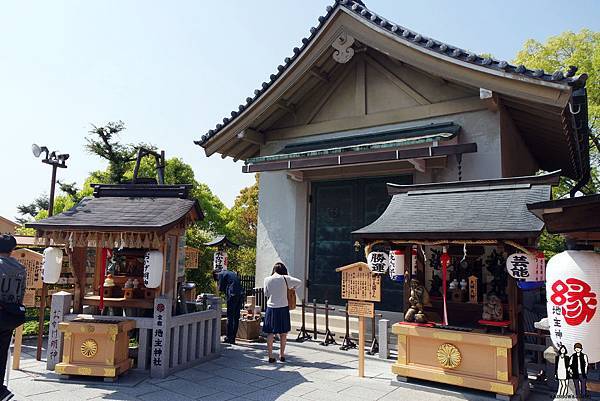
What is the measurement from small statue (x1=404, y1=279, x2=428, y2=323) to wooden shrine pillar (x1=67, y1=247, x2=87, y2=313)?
620cm

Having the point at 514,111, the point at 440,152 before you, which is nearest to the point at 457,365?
the point at 440,152

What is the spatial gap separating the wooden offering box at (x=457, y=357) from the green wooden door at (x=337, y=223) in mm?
3156

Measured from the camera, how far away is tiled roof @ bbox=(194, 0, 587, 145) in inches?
294

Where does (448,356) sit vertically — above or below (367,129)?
below

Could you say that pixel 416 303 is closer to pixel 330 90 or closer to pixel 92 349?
pixel 92 349

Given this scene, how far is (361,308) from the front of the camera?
292 inches

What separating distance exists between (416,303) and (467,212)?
71.8 inches

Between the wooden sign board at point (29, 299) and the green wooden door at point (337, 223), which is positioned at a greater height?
the green wooden door at point (337, 223)

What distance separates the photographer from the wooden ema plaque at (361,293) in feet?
24.0

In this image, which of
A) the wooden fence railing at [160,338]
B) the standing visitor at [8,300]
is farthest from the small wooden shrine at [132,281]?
the standing visitor at [8,300]

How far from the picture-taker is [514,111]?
9.61 metres

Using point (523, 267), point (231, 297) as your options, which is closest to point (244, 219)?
point (231, 297)

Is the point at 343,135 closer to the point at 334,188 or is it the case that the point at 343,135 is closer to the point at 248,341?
the point at 334,188

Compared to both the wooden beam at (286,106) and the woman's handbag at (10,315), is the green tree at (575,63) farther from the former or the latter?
the woman's handbag at (10,315)
